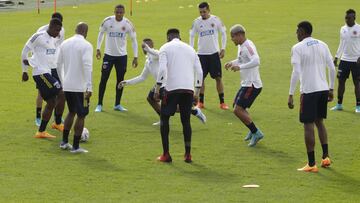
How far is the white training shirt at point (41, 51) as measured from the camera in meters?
16.4

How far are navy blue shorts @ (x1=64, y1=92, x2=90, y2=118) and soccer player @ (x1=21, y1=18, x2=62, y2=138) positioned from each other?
52.0 inches

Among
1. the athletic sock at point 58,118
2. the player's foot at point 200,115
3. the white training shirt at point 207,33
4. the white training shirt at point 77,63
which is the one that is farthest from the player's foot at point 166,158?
the white training shirt at point 207,33

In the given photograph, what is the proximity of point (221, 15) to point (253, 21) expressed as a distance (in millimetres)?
3170

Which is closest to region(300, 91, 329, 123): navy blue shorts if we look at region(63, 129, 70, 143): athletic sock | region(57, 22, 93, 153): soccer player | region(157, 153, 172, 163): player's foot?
region(157, 153, 172, 163): player's foot

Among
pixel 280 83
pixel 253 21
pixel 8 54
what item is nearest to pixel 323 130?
pixel 280 83

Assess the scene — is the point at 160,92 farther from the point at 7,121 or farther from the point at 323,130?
the point at 7,121

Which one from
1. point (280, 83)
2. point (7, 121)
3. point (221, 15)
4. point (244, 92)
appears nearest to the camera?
point (244, 92)

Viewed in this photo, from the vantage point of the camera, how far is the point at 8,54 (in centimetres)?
3017

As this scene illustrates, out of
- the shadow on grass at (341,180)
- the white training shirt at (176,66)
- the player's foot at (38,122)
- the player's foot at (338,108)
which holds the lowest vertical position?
the player's foot at (38,122)

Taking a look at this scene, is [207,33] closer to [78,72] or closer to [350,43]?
[350,43]

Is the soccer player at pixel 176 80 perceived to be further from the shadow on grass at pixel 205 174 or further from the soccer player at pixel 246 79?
the soccer player at pixel 246 79

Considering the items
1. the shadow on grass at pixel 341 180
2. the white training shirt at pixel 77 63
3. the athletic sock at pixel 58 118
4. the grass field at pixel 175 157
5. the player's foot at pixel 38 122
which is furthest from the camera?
the player's foot at pixel 38 122

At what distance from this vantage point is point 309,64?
44.6 feet

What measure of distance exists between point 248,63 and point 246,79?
0.76m
